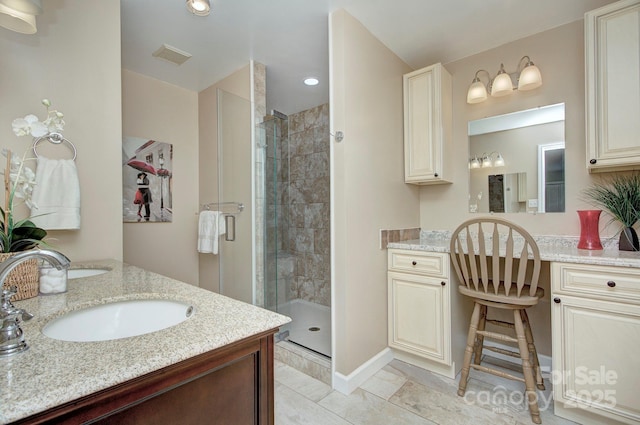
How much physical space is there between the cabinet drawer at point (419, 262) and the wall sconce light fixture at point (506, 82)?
1281 mm

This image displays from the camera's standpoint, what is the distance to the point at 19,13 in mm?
1184

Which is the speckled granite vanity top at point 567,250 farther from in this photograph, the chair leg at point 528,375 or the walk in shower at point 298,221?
the walk in shower at point 298,221

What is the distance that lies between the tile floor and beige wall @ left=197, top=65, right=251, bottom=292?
4.06 feet

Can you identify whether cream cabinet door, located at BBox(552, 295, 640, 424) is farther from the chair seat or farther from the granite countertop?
the granite countertop

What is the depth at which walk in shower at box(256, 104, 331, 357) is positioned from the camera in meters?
2.58

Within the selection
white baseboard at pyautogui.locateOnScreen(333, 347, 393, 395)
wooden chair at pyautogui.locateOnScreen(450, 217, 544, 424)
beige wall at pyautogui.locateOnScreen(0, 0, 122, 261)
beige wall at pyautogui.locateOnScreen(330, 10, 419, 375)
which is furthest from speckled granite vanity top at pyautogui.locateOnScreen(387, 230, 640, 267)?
beige wall at pyautogui.locateOnScreen(0, 0, 122, 261)

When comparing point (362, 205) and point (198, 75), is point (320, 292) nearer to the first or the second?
point (362, 205)

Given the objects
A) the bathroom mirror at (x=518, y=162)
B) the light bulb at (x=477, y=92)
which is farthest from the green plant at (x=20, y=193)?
the bathroom mirror at (x=518, y=162)

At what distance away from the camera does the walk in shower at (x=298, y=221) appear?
8.48ft

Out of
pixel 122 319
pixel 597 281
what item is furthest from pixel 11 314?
pixel 597 281

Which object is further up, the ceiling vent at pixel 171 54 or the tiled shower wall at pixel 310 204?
the ceiling vent at pixel 171 54

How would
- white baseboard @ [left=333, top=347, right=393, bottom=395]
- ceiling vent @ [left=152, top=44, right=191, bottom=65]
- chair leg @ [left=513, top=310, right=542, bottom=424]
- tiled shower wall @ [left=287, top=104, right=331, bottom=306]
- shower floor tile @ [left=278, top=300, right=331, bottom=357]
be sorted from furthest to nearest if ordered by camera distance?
1. tiled shower wall @ [left=287, top=104, right=331, bottom=306]
2. shower floor tile @ [left=278, top=300, right=331, bottom=357]
3. ceiling vent @ [left=152, top=44, right=191, bottom=65]
4. white baseboard @ [left=333, top=347, right=393, bottom=395]
5. chair leg @ [left=513, top=310, right=542, bottom=424]

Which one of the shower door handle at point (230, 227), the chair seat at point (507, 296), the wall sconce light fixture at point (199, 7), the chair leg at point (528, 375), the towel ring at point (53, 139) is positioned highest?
A: the wall sconce light fixture at point (199, 7)

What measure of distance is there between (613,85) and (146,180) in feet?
11.2
